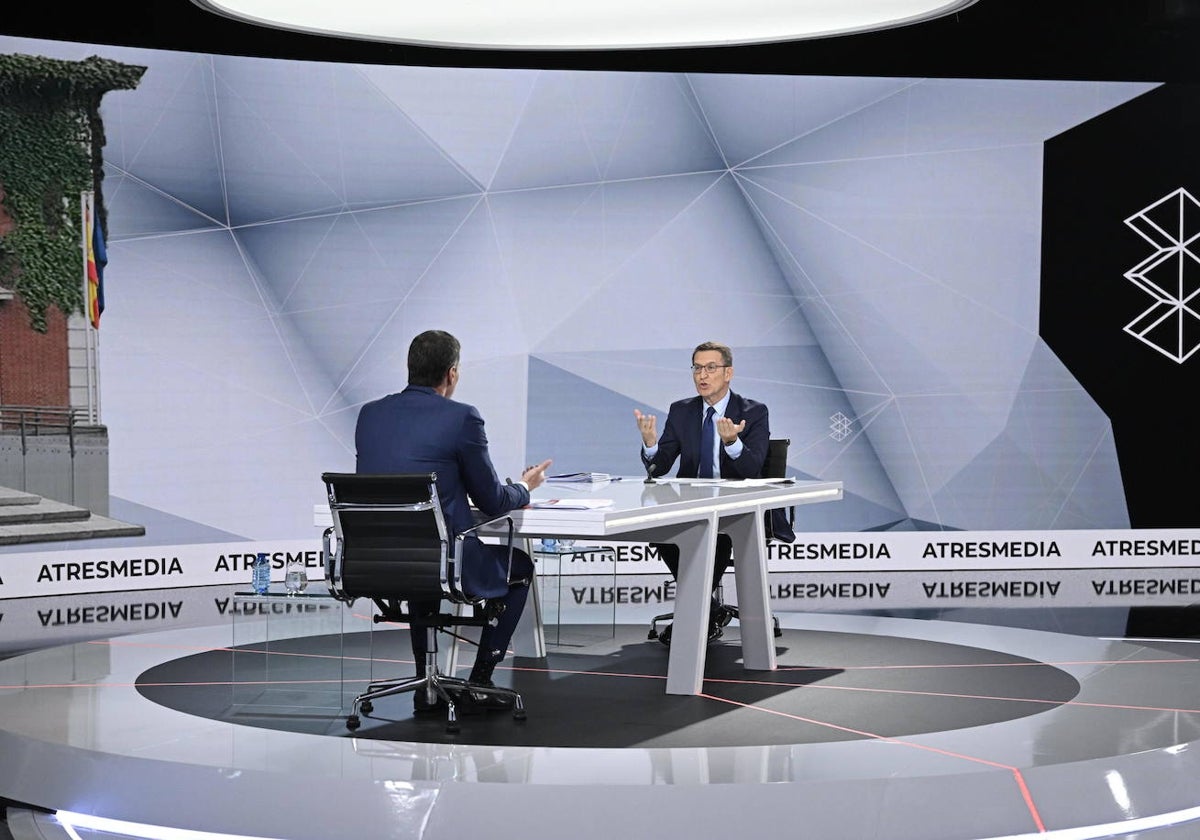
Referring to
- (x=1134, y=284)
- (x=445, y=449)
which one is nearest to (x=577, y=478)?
(x=445, y=449)

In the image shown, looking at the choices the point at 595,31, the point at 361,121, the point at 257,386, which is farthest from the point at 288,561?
the point at 595,31

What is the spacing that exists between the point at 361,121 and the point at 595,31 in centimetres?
204

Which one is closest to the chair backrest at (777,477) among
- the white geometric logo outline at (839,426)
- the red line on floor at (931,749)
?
the red line on floor at (931,749)

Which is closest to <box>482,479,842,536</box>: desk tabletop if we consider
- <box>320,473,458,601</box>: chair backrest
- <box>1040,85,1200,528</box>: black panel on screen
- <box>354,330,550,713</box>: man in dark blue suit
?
<box>354,330,550,713</box>: man in dark blue suit

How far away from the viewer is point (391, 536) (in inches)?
159

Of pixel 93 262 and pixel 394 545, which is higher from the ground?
pixel 93 262

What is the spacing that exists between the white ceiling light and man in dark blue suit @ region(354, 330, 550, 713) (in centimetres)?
263

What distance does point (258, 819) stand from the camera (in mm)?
3383

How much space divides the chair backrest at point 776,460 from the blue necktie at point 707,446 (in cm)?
34

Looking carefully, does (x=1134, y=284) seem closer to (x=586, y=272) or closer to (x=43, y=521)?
(x=586, y=272)

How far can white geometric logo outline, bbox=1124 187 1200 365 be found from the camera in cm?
934

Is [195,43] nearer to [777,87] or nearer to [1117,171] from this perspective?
[777,87]

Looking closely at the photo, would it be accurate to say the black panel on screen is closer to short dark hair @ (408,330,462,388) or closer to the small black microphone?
the small black microphone

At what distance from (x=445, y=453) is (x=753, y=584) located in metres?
1.57
